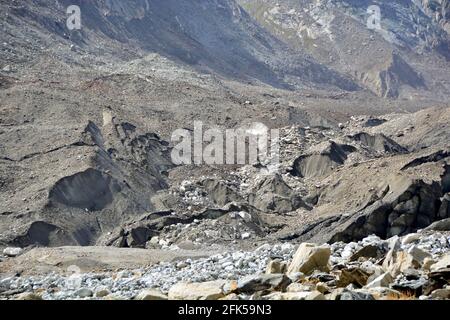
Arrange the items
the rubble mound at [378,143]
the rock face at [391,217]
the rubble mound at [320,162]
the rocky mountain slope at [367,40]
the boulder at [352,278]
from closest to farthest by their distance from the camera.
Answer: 1. the boulder at [352,278]
2. the rock face at [391,217]
3. the rubble mound at [320,162]
4. the rubble mound at [378,143]
5. the rocky mountain slope at [367,40]

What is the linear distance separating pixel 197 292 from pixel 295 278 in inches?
44.2

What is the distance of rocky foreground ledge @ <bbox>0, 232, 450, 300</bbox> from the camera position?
772cm

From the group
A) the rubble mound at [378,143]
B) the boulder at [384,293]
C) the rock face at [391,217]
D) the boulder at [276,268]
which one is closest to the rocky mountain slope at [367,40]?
the rubble mound at [378,143]

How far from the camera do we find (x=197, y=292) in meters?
7.99

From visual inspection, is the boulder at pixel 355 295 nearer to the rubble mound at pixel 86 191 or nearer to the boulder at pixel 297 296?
the boulder at pixel 297 296

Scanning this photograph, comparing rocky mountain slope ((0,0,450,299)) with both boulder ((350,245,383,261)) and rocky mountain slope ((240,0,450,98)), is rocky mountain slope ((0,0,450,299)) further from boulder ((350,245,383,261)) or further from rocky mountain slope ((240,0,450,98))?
rocky mountain slope ((240,0,450,98))

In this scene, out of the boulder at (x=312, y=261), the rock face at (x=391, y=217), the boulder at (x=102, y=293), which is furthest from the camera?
the rock face at (x=391, y=217)

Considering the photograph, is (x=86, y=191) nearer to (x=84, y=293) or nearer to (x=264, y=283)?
(x=84, y=293)

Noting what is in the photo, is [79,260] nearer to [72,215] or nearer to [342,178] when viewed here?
[72,215]

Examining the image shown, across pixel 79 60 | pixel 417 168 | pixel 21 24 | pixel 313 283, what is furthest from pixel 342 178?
pixel 21 24

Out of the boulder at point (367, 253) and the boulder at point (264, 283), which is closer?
the boulder at point (264, 283)

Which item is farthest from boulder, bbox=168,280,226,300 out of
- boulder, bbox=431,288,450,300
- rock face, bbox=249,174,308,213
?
rock face, bbox=249,174,308,213

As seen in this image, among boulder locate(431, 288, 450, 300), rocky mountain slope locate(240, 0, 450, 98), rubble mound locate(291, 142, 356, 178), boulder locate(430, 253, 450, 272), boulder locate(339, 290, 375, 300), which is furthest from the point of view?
rocky mountain slope locate(240, 0, 450, 98)

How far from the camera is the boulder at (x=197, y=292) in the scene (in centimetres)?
780
